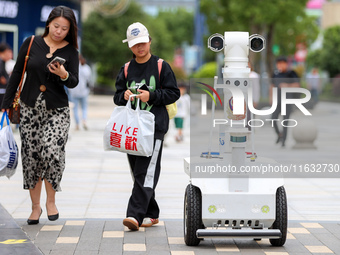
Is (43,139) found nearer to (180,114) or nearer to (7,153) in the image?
(7,153)

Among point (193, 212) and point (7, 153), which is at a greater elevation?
point (7, 153)

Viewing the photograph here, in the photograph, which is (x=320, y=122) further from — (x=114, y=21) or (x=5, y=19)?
(x=114, y=21)

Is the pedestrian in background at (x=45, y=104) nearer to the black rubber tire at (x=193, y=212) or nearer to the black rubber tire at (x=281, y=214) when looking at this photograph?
the black rubber tire at (x=193, y=212)

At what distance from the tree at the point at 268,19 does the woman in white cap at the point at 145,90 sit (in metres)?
25.5

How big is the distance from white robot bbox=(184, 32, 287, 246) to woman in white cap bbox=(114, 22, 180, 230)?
2.19ft

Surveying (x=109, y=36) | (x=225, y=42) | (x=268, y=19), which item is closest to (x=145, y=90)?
(x=225, y=42)

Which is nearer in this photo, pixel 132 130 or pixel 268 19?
pixel 132 130

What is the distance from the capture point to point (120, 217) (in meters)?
6.95

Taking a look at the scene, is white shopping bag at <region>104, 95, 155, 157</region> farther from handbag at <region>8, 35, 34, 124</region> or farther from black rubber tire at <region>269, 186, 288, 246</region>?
black rubber tire at <region>269, 186, 288, 246</region>

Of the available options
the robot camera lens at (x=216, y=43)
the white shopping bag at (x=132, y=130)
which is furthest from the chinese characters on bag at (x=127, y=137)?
the robot camera lens at (x=216, y=43)

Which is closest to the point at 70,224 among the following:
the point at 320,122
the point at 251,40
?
the point at 251,40

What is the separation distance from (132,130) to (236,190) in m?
1.01

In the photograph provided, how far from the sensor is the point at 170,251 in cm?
555

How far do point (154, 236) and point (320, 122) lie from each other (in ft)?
62.7
